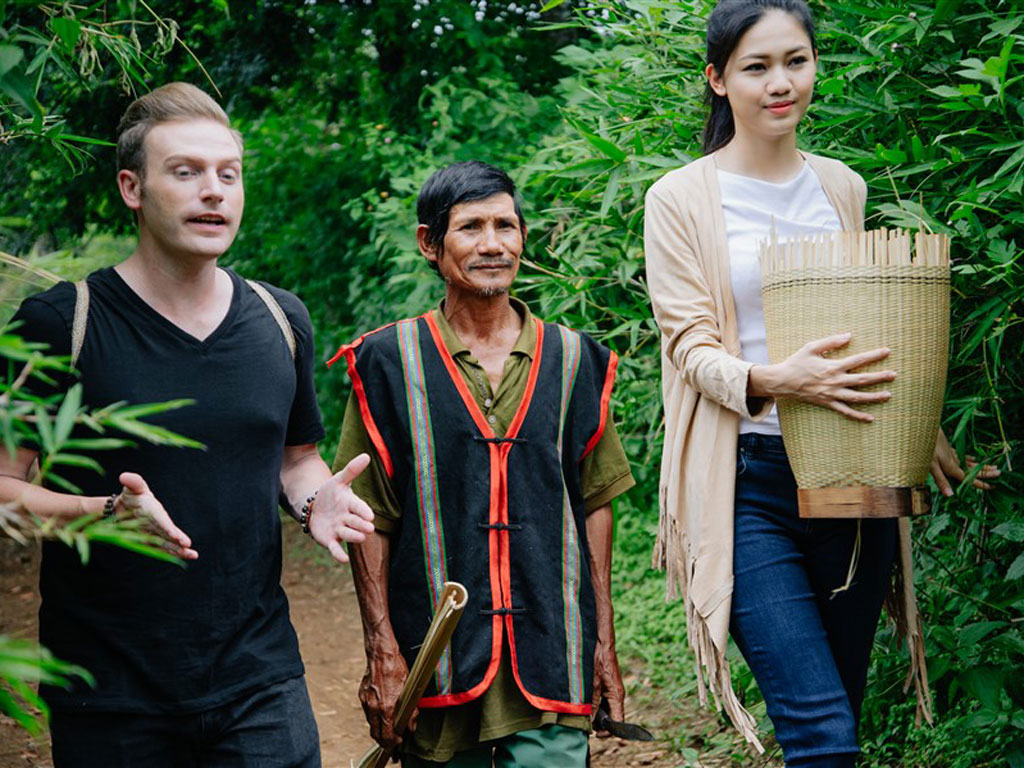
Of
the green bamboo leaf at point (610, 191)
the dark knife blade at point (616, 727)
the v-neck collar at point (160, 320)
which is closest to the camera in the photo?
the v-neck collar at point (160, 320)

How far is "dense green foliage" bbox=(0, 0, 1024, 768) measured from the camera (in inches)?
129

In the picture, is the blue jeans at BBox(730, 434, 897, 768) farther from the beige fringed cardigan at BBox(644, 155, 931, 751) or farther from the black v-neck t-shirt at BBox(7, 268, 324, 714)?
the black v-neck t-shirt at BBox(7, 268, 324, 714)

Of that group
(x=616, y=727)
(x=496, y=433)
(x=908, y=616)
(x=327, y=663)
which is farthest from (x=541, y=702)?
(x=327, y=663)

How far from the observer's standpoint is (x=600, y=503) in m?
3.44

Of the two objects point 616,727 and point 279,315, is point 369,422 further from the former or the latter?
point 616,727

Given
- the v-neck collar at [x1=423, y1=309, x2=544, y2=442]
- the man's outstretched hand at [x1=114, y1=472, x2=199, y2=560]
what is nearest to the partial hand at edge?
the v-neck collar at [x1=423, y1=309, x2=544, y2=442]

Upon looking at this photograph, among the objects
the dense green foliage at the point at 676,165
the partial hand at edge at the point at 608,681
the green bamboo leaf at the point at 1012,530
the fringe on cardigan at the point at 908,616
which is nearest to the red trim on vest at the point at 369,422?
the partial hand at edge at the point at 608,681

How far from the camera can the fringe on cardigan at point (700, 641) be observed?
9.96ft

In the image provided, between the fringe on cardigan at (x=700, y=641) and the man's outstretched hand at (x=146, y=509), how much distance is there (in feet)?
4.00

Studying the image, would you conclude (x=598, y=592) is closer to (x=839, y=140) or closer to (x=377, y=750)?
(x=377, y=750)

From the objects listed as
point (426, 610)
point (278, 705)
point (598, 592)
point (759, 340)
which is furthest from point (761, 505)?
point (278, 705)

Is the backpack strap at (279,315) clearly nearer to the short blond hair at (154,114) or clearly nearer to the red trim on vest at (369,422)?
the red trim on vest at (369,422)

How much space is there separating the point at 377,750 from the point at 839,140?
201 cm

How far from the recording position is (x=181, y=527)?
2.75m
